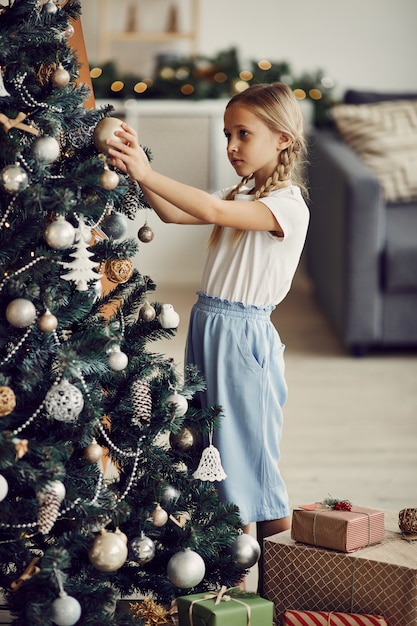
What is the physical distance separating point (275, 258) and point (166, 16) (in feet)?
11.8

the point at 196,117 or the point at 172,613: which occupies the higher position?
the point at 196,117

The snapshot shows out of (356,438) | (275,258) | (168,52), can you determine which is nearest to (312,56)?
(168,52)

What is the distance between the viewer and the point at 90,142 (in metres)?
1.59

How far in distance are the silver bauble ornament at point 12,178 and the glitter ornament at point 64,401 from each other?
0.30m

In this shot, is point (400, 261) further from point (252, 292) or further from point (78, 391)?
point (78, 391)

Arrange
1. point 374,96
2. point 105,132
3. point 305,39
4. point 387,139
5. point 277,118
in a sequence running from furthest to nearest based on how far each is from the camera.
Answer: point 305,39, point 374,96, point 387,139, point 277,118, point 105,132

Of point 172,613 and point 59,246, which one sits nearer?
point 59,246

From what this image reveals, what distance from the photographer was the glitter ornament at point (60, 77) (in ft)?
4.90

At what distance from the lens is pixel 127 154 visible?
1546mm

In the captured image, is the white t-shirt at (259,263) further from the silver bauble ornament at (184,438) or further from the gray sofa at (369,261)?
the gray sofa at (369,261)

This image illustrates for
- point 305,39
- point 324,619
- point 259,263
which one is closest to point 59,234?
point 259,263

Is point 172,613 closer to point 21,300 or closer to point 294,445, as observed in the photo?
point 21,300

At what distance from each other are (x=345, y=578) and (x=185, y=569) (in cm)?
32

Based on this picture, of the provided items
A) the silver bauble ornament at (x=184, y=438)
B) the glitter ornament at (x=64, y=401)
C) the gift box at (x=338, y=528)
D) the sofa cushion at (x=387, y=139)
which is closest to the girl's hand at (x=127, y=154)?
the glitter ornament at (x=64, y=401)
